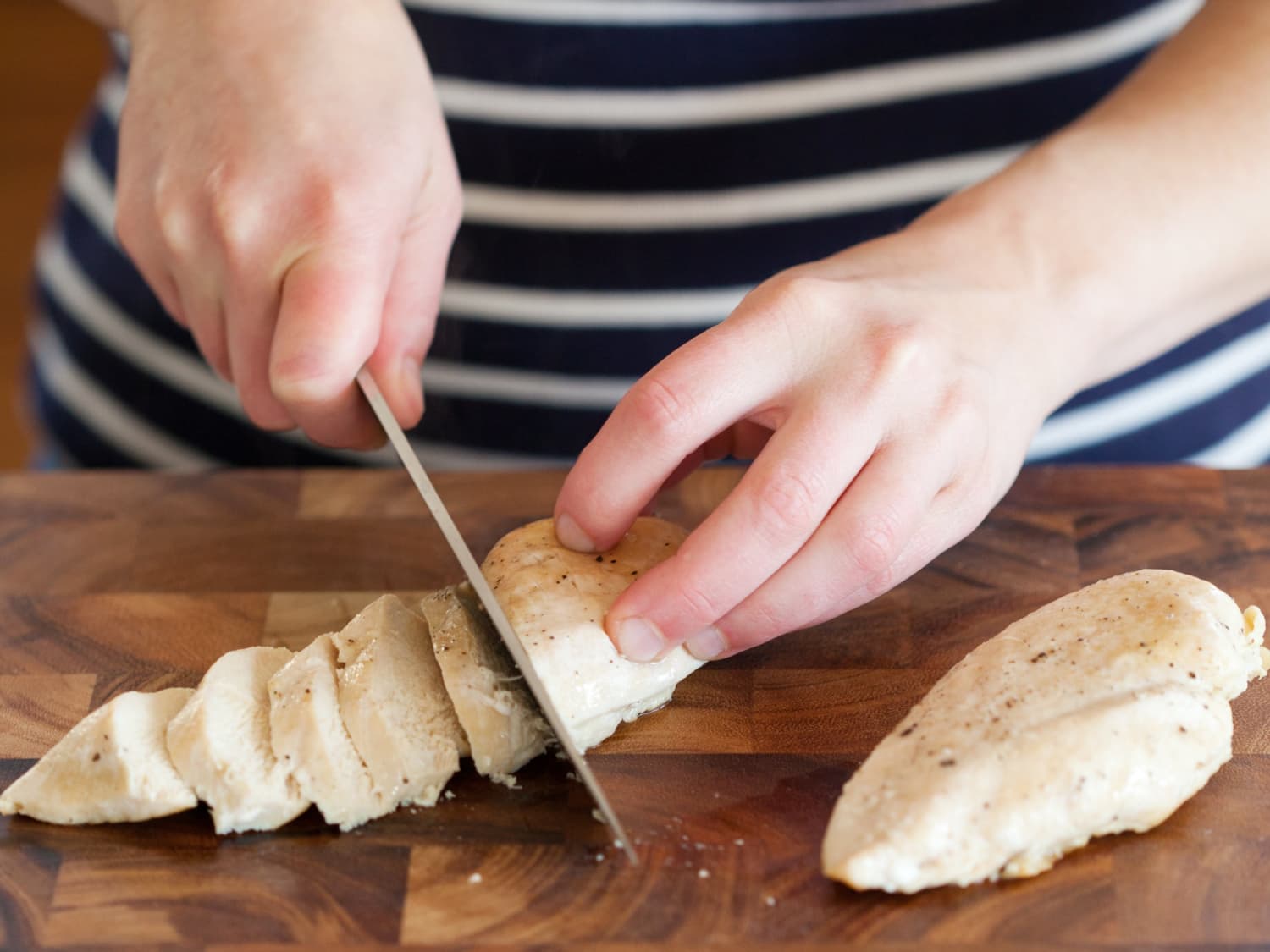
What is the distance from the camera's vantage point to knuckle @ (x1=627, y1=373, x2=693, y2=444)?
1.44 metres

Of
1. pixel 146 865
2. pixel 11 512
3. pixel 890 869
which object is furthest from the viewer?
pixel 11 512

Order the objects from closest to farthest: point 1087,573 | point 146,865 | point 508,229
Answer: point 146,865, point 1087,573, point 508,229

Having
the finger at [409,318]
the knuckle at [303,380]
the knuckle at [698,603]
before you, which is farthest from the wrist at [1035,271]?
the knuckle at [303,380]

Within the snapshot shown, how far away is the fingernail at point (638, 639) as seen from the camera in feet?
4.82

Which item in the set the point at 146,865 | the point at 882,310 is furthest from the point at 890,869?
the point at 146,865

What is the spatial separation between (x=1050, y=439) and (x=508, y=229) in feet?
2.83

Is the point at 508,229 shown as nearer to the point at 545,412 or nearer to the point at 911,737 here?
the point at 545,412

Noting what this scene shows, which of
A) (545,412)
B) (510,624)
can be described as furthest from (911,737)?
(545,412)

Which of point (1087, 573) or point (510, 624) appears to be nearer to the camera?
point (510, 624)

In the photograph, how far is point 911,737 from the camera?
1.43 m

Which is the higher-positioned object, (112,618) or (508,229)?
(508,229)

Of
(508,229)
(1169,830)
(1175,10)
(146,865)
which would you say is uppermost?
(1175,10)

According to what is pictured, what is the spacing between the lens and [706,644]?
5.02 feet

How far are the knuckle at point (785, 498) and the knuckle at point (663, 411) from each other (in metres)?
0.11
